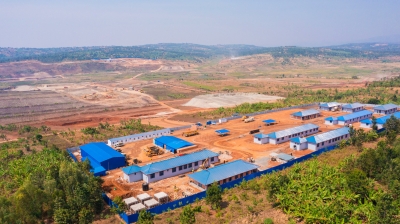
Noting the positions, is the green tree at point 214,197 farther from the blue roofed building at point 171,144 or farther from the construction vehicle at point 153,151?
the construction vehicle at point 153,151

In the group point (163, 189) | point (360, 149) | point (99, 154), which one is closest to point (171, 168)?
point (163, 189)

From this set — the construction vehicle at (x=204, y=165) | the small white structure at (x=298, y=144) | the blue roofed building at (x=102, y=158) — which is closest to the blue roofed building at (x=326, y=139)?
the small white structure at (x=298, y=144)

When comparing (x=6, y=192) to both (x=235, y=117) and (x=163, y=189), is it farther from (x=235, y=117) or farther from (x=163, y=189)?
(x=235, y=117)

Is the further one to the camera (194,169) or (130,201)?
(194,169)

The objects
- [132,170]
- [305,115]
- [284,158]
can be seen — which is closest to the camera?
[132,170]

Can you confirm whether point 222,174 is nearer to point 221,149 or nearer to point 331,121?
point 221,149

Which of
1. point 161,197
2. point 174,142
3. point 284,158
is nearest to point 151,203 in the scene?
point 161,197

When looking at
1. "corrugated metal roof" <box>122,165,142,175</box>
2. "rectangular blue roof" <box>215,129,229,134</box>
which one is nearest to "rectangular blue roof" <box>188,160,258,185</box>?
"corrugated metal roof" <box>122,165,142,175</box>
